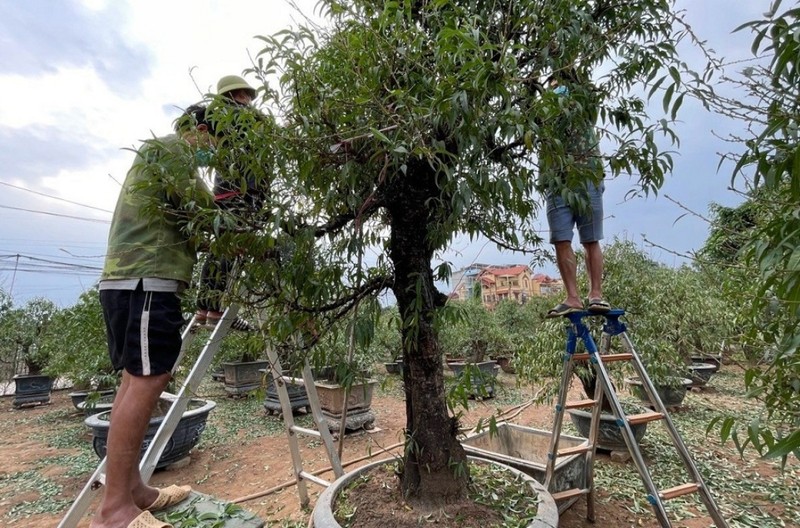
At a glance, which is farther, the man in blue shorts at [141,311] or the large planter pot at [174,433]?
the large planter pot at [174,433]

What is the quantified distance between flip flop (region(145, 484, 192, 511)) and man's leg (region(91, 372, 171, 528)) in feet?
0.47

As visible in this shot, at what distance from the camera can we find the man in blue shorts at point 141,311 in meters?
1.54

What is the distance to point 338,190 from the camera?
4.95ft

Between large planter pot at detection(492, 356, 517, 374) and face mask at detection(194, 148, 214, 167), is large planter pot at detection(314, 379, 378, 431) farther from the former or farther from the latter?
large planter pot at detection(492, 356, 517, 374)

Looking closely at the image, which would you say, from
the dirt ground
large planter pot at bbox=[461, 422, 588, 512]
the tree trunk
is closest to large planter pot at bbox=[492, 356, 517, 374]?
the dirt ground

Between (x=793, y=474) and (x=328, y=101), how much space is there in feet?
13.6

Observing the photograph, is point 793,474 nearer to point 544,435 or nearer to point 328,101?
point 544,435

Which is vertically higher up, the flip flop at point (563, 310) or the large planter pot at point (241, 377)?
the flip flop at point (563, 310)

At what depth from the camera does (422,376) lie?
1796mm

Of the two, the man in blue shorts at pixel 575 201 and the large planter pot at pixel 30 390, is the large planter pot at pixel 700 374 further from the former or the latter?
the large planter pot at pixel 30 390

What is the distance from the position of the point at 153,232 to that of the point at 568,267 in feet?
6.39

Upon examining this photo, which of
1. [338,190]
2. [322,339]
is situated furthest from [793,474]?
[338,190]

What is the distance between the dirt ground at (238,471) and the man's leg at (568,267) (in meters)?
1.14

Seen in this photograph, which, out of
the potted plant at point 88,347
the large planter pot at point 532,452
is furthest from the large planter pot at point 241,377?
the large planter pot at point 532,452
